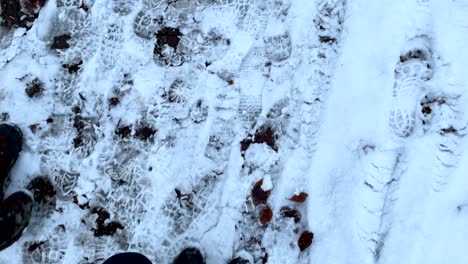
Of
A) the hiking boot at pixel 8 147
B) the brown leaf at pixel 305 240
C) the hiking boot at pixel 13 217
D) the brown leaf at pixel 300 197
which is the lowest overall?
the hiking boot at pixel 13 217

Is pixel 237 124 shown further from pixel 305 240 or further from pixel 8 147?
pixel 8 147

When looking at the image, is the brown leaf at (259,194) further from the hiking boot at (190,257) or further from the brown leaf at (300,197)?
the hiking boot at (190,257)

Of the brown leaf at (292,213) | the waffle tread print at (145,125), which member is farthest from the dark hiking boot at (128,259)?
the brown leaf at (292,213)

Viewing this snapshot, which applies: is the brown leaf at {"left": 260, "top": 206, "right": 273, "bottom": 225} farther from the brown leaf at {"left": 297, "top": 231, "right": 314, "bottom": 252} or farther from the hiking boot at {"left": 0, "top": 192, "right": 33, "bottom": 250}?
the hiking boot at {"left": 0, "top": 192, "right": 33, "bottom": 250}

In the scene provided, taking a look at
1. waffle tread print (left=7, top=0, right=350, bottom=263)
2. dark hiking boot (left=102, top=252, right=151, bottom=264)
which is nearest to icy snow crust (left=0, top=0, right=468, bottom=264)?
waffle tread print (left=7, top=0, right=350, bottom=263)

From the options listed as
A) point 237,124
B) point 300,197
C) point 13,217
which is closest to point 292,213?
point 300,197

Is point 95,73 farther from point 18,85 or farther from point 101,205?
point 101,205
